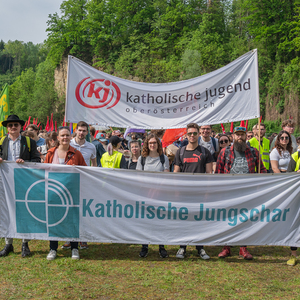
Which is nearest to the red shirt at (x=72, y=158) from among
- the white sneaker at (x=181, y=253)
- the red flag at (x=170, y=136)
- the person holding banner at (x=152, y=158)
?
the person holding banner at (x=152, y=158)

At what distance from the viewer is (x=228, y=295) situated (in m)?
4.18

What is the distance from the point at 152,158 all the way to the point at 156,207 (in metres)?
0.82

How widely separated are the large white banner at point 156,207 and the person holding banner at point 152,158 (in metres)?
0.30

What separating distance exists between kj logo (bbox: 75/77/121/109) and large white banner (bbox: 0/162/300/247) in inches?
54.3

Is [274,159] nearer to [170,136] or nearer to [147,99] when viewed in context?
[147,99]

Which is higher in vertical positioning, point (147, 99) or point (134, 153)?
point (147, 99)

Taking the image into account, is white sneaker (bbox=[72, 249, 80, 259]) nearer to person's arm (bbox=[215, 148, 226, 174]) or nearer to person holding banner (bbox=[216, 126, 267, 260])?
person holding banner (bbox=[216, 126, 267, 260])

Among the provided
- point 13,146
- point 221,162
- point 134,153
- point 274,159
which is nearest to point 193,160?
point 221,162

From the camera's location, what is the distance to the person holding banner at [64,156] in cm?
547

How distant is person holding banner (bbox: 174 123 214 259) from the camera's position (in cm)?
560

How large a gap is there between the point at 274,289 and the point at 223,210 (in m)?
1.38

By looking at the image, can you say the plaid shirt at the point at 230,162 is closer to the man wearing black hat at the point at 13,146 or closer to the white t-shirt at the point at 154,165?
the white t-shirt at the point at 154,165

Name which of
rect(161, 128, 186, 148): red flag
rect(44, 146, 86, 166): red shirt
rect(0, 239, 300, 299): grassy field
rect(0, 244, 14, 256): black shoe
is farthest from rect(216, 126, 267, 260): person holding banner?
rect(0, 244, 14, 256): black shoe

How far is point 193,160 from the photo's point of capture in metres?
5.64
